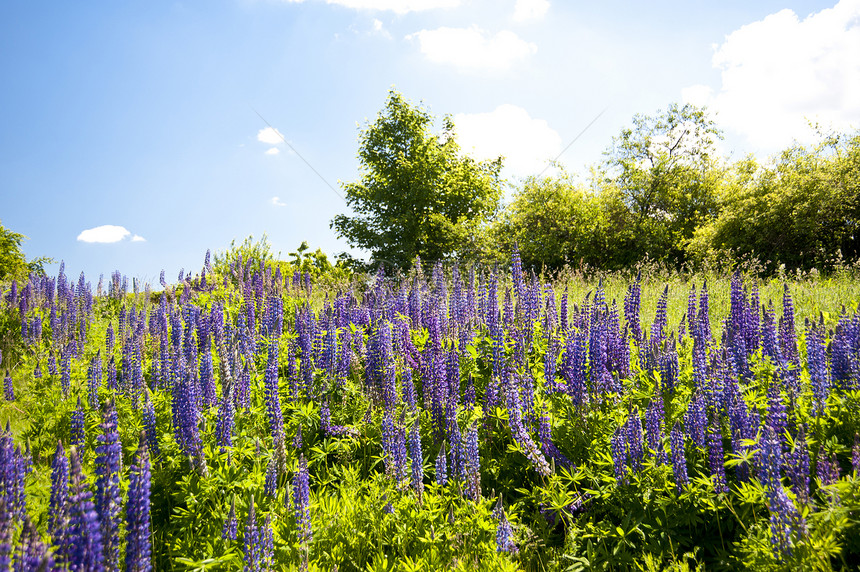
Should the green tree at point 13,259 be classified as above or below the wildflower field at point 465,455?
above

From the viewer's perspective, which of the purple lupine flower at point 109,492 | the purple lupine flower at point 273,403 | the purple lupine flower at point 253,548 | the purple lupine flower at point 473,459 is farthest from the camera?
the purple lupine flower at point 273,403

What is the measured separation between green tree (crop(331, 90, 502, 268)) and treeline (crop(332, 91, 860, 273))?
0.24 ft

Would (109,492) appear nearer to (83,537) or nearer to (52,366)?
(83,537)

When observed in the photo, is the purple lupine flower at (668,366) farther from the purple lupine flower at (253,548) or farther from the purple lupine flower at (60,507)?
the purple lupine flower at (60,507)

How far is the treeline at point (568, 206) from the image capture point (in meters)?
24.1

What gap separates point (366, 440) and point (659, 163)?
3227 centimetres

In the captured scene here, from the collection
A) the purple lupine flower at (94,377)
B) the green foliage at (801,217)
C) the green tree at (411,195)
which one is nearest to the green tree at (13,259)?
the green tree at (411,195)

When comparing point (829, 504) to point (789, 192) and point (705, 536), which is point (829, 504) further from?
point (789, 192)

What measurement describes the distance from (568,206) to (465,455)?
83.8ft

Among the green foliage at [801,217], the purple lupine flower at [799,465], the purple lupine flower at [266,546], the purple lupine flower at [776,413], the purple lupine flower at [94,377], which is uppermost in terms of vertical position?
the green foliage at [801,217]

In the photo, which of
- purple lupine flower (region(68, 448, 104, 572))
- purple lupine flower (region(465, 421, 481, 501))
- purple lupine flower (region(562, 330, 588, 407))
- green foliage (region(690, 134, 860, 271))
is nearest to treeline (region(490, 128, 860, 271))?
green foliage (region(690, 134, 860, 271))

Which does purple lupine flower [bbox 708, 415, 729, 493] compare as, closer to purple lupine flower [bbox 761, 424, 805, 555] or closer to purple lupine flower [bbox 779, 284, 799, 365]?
purple lupine flower [bbox 761, 424, 805, 555]

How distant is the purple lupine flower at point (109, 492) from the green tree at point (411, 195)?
25.5 metres

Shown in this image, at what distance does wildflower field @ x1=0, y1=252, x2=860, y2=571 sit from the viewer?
2.96 meters
